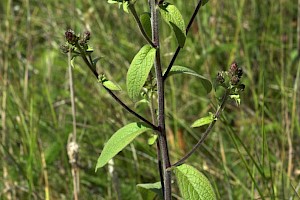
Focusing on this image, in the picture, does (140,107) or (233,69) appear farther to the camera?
(140,107)

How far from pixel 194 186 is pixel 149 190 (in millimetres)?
224

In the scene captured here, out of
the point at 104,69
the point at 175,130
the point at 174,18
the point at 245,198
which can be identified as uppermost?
the point at 174,18

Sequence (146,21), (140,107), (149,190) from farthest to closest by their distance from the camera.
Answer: (140,107) → (149,190) → (146,21)

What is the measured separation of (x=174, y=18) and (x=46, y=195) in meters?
0.83

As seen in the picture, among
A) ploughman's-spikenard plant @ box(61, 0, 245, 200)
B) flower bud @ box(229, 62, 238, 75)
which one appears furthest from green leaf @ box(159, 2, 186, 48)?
flower bud @ box(229, 62, 238, 75)

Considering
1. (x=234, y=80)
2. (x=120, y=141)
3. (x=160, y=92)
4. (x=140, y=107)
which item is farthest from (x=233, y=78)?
(x=140, y=107)

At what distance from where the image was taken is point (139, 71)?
1061 mm

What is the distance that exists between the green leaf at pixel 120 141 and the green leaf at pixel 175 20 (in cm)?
18

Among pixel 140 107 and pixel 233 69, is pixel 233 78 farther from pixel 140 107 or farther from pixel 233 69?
pixel 140 107

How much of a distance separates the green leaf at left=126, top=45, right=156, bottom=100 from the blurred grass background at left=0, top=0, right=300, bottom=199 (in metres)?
0.42

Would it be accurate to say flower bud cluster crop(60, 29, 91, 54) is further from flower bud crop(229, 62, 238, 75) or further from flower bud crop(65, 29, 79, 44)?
flower bud crop(229, 62, 238, 75)

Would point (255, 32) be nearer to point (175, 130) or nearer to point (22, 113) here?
point (175, 130)

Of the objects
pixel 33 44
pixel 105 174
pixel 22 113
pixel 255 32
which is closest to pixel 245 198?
pixel 105 174

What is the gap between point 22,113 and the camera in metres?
1.96
